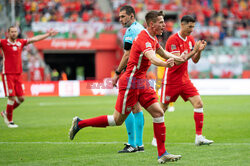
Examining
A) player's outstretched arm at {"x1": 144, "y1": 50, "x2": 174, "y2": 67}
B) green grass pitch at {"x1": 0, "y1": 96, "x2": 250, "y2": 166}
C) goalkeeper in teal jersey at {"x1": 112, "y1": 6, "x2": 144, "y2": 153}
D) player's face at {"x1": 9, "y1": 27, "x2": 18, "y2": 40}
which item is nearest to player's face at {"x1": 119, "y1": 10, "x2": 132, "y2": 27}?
goalkeeper in teal jersey at {"x1": 112, "y1": 6, "x2": 144, "y2": 153}

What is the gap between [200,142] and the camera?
26.8 feet

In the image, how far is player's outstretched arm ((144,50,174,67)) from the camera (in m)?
6.00

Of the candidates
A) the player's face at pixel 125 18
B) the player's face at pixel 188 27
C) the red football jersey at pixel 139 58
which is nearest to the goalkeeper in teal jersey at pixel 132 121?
the player's face at pixel 125 18

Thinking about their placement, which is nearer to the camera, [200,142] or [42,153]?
[42,153]

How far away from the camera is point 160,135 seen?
655 cm

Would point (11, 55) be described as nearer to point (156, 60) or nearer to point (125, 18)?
point (125, 18)

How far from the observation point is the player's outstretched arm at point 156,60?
600 cm

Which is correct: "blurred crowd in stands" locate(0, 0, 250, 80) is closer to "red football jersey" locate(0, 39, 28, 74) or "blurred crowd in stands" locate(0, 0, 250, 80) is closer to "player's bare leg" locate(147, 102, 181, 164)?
"red football jersey" locate(0, 39, 28, 74)

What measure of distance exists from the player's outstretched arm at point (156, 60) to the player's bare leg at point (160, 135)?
793mm

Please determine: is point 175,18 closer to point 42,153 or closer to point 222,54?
point 222,54

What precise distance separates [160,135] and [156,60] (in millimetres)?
1140

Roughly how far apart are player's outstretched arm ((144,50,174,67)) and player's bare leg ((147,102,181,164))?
2.60ft

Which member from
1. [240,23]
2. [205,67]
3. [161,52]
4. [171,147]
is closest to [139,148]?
[171,147]

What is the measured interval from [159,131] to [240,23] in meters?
32.1
